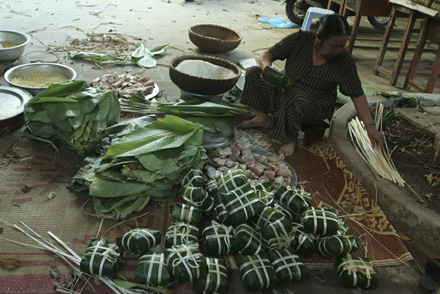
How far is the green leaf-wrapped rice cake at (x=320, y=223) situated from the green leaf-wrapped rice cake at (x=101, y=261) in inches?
38.8

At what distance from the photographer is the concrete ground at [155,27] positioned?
4.16 m

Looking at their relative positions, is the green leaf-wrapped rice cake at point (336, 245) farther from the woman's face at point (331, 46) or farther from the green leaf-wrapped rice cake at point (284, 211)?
the woman's face at point (331, 46)

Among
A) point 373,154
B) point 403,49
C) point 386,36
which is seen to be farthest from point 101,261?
point 386,36

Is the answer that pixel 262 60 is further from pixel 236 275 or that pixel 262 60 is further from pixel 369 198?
pixel 236 275

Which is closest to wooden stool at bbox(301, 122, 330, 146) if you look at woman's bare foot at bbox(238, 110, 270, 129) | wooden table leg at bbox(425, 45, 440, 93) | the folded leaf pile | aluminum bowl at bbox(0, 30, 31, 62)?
woman's bare foot at bbox(238, 110, 270, 129)

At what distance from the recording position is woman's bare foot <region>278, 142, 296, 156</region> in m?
2.84

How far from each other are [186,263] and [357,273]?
0.85 metres

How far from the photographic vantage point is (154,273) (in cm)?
163

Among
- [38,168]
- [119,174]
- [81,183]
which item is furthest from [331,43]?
[38,168]

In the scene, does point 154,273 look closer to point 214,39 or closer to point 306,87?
point 306,87

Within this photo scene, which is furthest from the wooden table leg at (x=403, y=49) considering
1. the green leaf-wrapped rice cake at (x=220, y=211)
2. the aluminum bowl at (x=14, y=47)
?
the aluminum bowl at (x=14, y=47)

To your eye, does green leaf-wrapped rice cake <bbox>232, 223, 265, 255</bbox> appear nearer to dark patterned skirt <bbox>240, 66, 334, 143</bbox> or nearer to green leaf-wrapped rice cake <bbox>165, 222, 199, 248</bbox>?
green leaf-wrapped rice cake <bbox>165, 222, 199, 248</bbox>

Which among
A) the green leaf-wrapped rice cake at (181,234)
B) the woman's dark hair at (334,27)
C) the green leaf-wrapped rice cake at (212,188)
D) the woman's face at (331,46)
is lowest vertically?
the green leaf-wrapped rice cake at (181,234)

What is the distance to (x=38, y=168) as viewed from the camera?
2.39 metres
